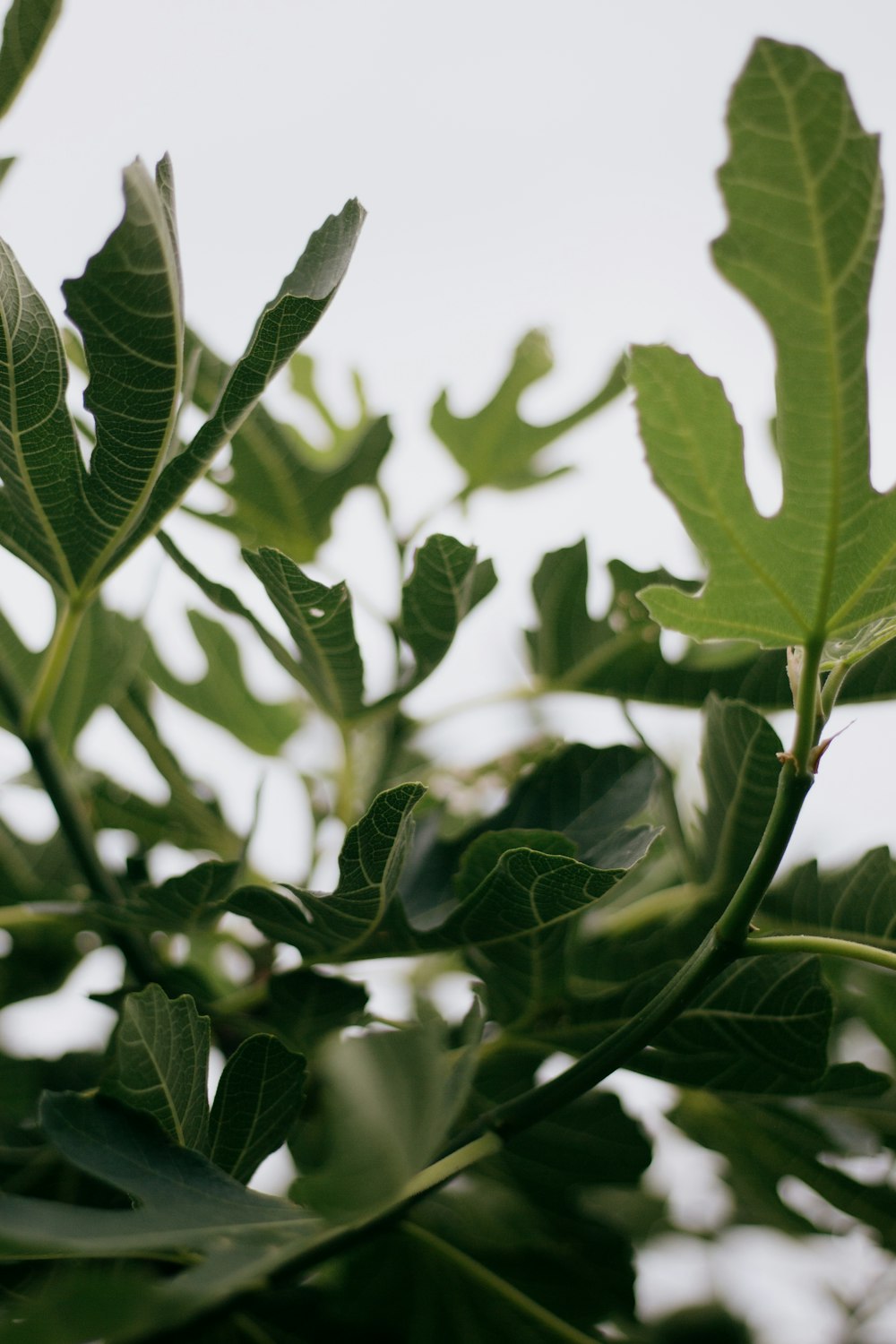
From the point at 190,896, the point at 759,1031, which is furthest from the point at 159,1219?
the point at 759,1031

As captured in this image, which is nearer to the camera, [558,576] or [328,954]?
[328,954]

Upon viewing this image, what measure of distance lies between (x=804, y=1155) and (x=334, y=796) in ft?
1.34

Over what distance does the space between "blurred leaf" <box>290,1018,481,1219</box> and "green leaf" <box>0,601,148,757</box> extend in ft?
1.39

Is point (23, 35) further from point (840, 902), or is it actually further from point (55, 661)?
point (840, 902)

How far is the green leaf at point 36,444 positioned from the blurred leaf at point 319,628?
0.33 ft

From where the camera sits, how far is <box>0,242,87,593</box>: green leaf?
451 mm

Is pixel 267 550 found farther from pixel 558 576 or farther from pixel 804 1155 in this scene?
pixel 804 1155

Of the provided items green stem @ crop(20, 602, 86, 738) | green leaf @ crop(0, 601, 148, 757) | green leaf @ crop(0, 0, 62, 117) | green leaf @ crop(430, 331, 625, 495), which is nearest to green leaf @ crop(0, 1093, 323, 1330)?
green stem @ crop(20, 602, 86, 738)

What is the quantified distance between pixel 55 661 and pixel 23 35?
0.30m

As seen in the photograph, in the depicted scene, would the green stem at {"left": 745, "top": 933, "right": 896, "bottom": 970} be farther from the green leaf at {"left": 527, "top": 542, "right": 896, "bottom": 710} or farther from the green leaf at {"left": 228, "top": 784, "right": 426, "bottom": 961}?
the green leaf at {"left": 527, "top": 542, "right": 896, "bottom": 710}

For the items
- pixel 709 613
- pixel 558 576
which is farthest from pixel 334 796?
pixel 709 613

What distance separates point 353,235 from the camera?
42 cm

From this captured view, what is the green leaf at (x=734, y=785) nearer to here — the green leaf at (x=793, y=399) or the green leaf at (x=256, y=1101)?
the green leaf at (x=793, y=399)

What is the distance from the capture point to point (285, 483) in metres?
0.82
